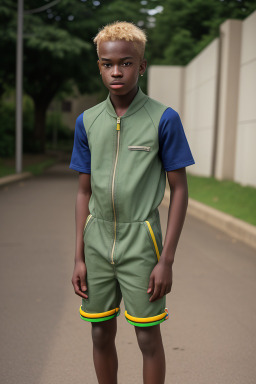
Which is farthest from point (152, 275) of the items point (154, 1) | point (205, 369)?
point (154, 1)

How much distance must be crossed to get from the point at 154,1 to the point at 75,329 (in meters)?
33.1

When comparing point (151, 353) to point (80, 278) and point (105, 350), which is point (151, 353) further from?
point (80, 278)

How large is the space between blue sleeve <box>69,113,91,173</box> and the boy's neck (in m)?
0.19

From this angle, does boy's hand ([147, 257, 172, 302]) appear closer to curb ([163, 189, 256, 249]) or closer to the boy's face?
the boy's face

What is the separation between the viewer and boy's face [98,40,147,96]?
2.19m

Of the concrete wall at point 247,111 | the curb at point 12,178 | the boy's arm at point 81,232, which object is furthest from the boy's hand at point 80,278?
the curb at point 12,178

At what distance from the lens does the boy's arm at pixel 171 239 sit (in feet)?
7.24

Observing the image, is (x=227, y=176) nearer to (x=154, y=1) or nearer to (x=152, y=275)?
(x=152, y=275)

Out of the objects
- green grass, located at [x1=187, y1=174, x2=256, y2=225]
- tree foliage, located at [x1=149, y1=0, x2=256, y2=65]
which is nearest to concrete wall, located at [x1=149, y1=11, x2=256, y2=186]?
green grass, located at [x1=187, y1=174, x2=256, y2=225]

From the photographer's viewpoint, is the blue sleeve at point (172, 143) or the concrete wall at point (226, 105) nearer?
the blue sleeve at point (172, 143)

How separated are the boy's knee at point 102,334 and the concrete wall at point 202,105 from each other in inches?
575

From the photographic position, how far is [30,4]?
23.1m

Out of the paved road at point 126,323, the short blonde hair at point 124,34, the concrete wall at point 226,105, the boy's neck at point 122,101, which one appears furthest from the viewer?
the concrete wall at point 226,105

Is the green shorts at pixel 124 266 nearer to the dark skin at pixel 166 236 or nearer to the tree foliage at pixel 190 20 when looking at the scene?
the dark skin at pixel 166 236
